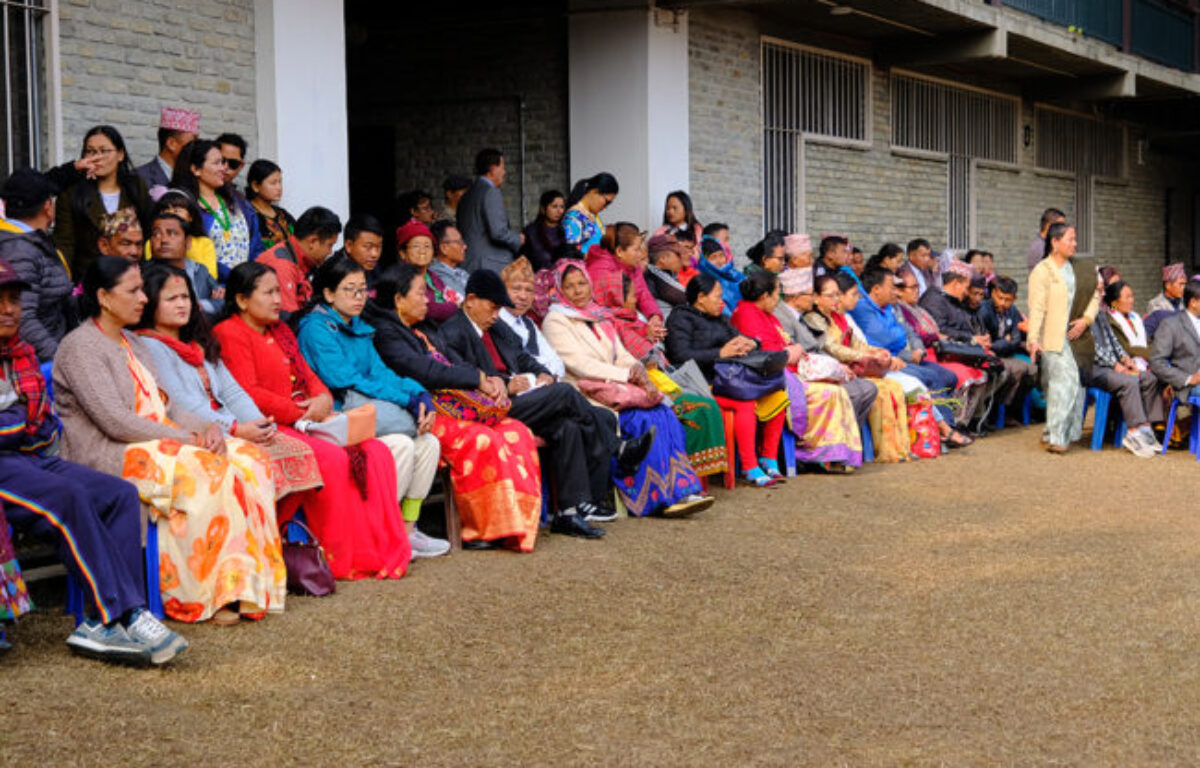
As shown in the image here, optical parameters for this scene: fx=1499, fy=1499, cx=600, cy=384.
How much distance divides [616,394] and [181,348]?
9.44ft

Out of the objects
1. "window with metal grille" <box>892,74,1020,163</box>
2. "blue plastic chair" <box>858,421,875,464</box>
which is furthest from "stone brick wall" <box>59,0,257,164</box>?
"window with metal grille" <box>892,74,1020,163</box>

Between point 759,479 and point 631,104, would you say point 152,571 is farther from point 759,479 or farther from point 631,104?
point 631,104

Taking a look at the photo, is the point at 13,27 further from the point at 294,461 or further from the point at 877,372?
the point at 877,372

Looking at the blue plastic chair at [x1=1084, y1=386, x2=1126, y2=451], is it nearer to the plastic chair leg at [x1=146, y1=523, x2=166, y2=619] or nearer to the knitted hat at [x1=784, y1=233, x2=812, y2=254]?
the knitted hat at [x1=784, y1=233, x2=812, y2=254]

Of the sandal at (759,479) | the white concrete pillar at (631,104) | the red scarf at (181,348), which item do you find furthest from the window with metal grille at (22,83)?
the white concrete pillar at (631,104)

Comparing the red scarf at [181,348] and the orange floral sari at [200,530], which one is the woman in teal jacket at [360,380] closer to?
the red scarf at [181,348]

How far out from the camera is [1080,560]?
7043 millimetres

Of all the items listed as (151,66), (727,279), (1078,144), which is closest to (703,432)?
(727,279)

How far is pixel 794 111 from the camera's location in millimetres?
15039

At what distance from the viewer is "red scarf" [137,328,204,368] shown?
20.0 ft

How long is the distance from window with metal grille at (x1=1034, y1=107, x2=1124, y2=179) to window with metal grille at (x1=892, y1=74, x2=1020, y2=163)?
1071 millimetres

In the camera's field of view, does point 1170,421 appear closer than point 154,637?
No

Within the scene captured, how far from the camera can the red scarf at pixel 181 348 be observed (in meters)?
6.09

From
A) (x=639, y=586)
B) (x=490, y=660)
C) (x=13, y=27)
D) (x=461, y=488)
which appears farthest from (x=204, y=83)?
(x=490, y=660)
